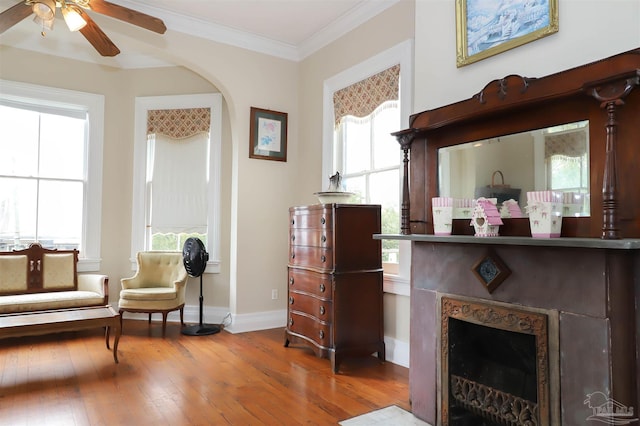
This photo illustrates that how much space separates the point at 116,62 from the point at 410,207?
14.9 ft

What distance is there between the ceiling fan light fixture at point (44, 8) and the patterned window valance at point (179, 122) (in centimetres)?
242

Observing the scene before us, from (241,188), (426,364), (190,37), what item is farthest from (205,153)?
(426,364)

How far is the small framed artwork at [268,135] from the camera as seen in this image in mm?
4820

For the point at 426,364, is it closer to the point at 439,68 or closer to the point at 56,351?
the point at 439,68

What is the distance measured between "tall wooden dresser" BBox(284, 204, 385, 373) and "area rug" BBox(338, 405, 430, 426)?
799 mm

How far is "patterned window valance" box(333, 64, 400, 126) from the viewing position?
12.4 ft

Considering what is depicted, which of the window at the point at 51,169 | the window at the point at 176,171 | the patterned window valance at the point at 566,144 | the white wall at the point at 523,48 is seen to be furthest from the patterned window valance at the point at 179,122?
the patterned window valance at the point at 566,144

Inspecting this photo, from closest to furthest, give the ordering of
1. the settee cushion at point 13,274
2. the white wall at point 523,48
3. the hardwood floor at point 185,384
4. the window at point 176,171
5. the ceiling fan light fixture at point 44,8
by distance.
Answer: the white wall at point 523,48 < the hardwood floor at point 185,384 < the ceiling fan light fixture at point 44,8 < the settee cushion at point 13,274 < the window at point 176,171

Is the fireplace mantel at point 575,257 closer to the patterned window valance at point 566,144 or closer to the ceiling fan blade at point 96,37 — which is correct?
the patterned window valance at point 566,144

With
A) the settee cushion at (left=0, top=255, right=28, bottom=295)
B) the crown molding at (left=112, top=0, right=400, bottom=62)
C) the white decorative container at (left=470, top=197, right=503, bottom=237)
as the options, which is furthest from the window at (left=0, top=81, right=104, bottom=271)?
the white decorative container at (left=470, top=197, right=503, bottom=237)

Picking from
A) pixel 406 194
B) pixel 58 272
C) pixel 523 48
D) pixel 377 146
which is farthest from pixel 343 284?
pixel 58 272

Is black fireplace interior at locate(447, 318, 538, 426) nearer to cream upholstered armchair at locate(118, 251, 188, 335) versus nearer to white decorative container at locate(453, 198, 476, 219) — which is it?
white decorative container at locate(453, 198, 476, 219)

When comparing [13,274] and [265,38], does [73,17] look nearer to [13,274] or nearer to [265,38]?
[265,38]

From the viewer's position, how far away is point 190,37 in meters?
4.44
